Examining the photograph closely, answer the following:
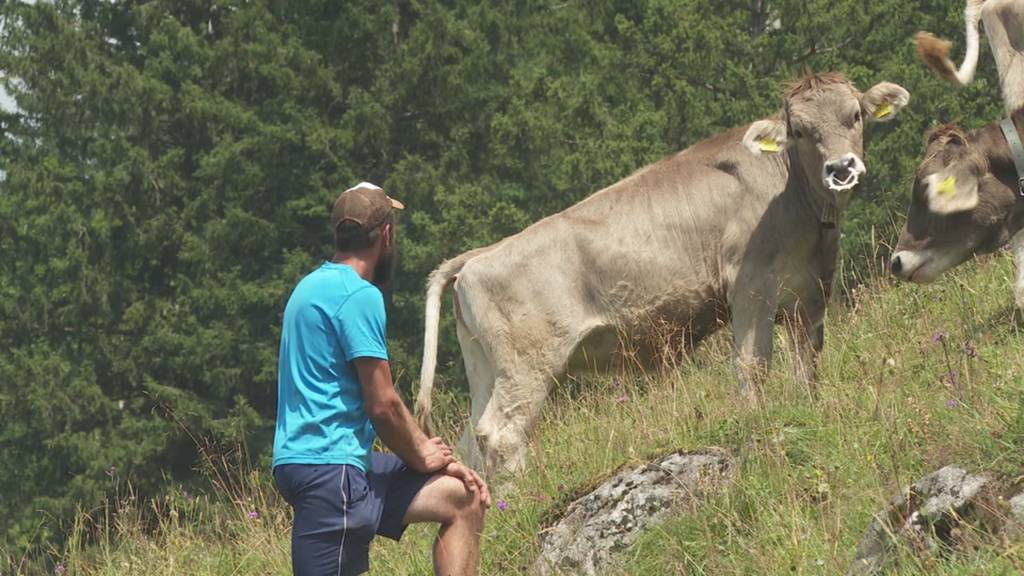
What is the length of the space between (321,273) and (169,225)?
2832 cm

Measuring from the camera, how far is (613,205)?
10523mm

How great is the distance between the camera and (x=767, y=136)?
387 inches

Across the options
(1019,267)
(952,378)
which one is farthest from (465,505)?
(1019,267)

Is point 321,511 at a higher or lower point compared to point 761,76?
higher


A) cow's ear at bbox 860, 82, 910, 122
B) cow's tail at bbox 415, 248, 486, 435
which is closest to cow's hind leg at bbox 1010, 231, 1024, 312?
cow's ear at bbox 860, 82, 910, 122

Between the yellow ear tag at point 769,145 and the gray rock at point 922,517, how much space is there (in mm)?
4098

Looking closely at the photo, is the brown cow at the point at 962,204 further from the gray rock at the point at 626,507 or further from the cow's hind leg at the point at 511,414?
the cow's hind leg at the point at 511,414

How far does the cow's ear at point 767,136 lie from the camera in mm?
9812

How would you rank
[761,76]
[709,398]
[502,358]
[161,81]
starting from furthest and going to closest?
Result: [161,81] < [761,76] < [502,358] < [709,398]

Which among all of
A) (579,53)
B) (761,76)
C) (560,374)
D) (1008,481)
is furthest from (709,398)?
(579,53)

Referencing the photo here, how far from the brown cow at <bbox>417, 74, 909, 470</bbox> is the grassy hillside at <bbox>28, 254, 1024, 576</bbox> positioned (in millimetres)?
333

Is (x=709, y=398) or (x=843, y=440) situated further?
(x=709, y=398)

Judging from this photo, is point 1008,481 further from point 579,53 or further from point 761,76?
point 579,53

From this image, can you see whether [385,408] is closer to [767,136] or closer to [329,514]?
[329,514]
